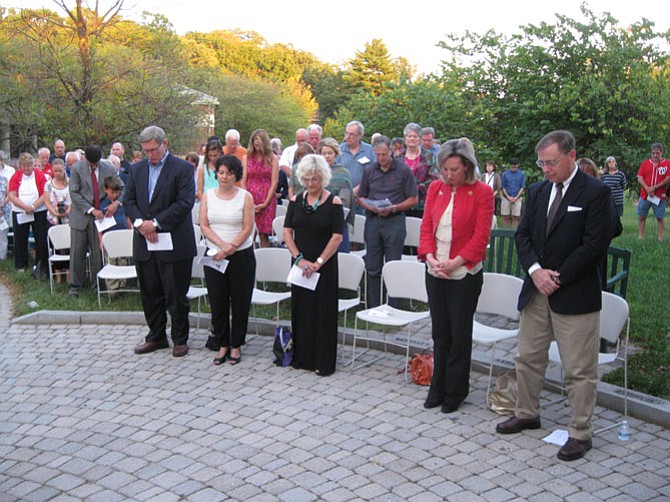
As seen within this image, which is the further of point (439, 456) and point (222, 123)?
point (222, 123)

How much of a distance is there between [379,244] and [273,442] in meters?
3.40

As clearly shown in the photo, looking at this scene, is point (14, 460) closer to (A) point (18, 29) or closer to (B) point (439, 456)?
(B) point (439, 456)

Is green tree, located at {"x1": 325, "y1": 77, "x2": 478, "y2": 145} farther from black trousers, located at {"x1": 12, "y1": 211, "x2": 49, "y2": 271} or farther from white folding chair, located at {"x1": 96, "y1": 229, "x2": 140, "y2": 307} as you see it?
white folding chair, located at {"x1": 96, "y1": 229, "x2": 140, "y2": 307}

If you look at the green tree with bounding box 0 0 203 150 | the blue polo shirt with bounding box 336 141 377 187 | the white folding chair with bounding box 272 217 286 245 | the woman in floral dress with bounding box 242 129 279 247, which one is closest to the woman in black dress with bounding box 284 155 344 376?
the white folding chair with bounding box 272 217 286 245

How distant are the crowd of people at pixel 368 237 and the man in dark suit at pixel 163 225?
0.5 inches

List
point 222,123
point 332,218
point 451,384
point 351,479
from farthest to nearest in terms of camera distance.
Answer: point 222,123 → point 332,218 → point 451,384 → point 351,479

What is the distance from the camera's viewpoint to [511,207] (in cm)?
1795

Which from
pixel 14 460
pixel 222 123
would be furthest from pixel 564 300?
pixel 222 123

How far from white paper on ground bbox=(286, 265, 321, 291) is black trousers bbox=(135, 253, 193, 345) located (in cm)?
126

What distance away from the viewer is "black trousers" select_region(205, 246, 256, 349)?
22.3 ft

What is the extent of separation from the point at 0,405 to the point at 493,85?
1717 centimetres

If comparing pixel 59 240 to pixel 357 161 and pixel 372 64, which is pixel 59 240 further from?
pixel 372 64

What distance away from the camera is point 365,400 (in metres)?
5.84

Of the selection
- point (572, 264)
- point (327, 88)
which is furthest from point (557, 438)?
point (327, 88)
